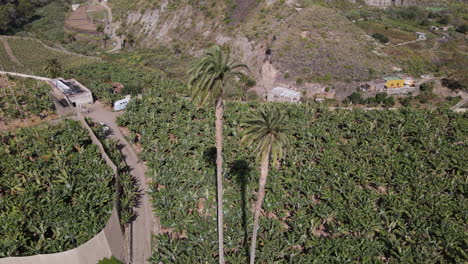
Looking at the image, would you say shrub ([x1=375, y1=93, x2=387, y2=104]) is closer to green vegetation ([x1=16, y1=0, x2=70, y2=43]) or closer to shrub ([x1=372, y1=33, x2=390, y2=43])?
shrub ([x1=372, y1=33, x2=390, y2=43])

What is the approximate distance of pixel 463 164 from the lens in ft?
111

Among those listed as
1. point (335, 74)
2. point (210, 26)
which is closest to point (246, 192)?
point (335, 74)

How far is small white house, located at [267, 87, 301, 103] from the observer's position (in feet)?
176

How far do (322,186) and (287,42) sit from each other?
44.0 meters

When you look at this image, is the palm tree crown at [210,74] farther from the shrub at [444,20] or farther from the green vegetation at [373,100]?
the shrub at [444,20]

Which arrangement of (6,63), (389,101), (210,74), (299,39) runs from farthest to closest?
(6,63)
(299,39)
(389,101)
(210,74)

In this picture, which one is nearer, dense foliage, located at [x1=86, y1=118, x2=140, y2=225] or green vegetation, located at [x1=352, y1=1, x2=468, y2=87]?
dense foliage, located at [x1=86, y1=118, x2=140, y2=225]

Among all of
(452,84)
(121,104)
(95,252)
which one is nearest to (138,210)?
(95,252)

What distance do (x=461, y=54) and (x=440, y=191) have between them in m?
64.2

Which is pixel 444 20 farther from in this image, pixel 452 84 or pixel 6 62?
pixel 6 62

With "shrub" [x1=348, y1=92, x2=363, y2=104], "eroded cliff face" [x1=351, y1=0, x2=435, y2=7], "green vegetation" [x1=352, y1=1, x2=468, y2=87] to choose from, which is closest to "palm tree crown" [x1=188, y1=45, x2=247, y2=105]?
"shrub" [x1=348, y1=92, x2=363, y2=104]

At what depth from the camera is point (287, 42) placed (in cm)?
6644

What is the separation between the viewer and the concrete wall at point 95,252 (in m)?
19.0

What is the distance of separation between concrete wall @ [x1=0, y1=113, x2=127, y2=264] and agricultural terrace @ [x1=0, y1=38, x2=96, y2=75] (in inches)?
2254
